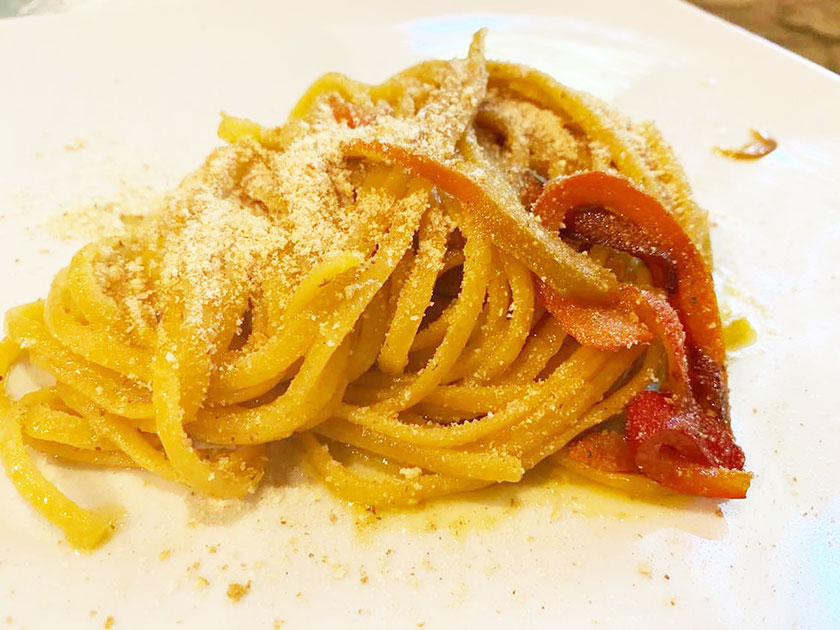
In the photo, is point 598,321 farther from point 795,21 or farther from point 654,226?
point 795,21

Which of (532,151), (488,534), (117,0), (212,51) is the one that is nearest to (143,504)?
(488,534)

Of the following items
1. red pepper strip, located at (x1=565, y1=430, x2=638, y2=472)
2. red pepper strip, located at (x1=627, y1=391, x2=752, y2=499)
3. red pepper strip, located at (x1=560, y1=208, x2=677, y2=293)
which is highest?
red pepper strip, located at (x1=560, y1=208, x2=677, y2=293)

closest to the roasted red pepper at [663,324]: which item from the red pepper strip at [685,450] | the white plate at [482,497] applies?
the red pepper strip at [685,450]

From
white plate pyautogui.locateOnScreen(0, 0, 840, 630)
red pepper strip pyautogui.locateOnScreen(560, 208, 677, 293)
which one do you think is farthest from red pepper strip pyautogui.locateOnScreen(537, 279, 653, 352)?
white plate pyautogui.locateOnScreen(0, 0, 840, 630)

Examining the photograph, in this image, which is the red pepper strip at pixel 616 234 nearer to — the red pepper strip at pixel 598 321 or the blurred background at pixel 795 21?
the red pepper strip at pixel 598 321

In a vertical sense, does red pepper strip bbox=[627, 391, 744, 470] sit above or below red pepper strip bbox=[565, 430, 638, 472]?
above

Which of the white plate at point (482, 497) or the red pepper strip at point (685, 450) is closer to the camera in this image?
the white plate at point (482, 497)

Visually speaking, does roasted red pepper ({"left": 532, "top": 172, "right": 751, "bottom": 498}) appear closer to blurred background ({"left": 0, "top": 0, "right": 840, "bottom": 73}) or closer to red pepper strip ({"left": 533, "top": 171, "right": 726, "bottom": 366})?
red pepper strip ({"left": 533, "top": 171, "right": 726, "bottom": 366})

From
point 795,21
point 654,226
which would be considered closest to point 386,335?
point 654,226

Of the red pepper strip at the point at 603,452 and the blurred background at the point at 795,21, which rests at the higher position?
the blurred background at the point at 795,21
